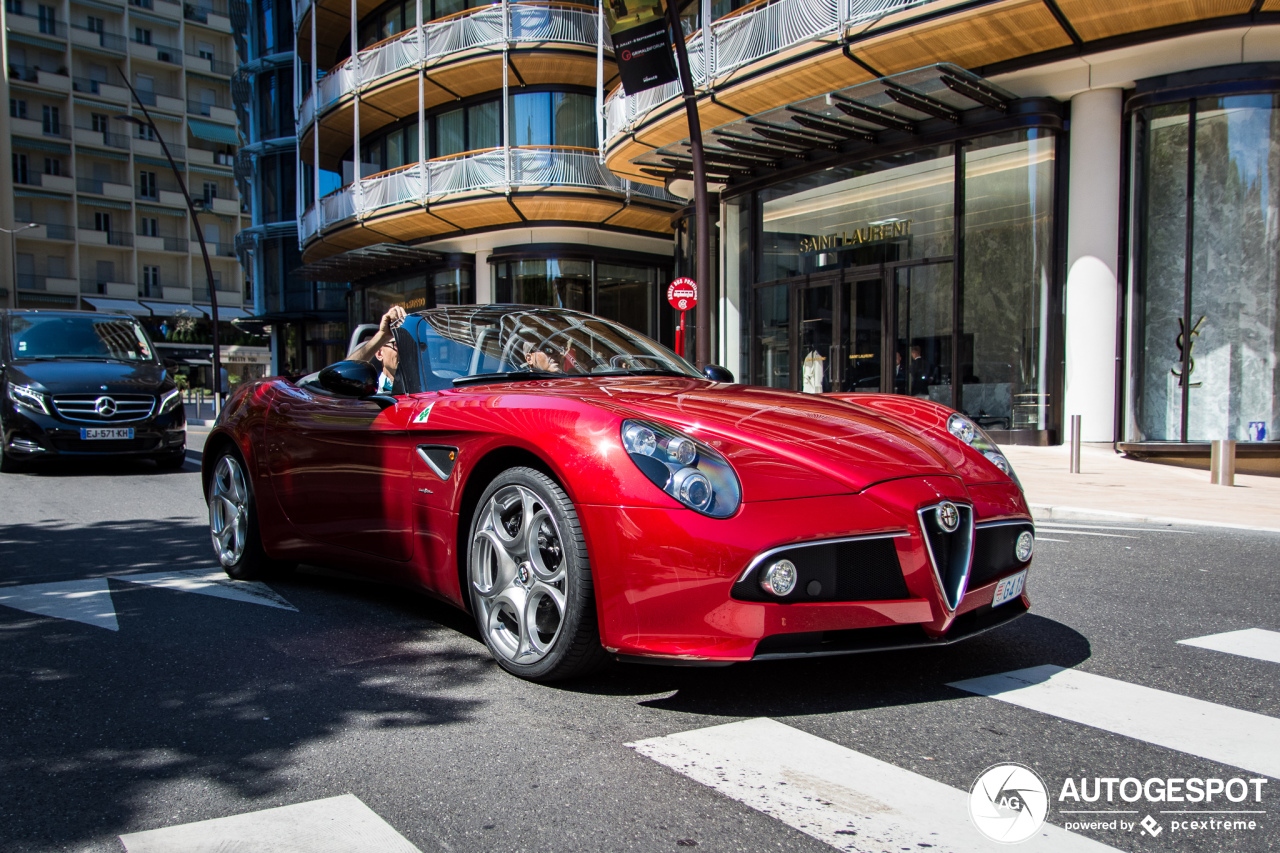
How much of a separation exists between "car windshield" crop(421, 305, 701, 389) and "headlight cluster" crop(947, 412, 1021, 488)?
1.26m

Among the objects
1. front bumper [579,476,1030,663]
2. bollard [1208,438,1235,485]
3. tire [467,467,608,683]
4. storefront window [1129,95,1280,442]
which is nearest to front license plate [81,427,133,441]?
tire [467,467,608,683]

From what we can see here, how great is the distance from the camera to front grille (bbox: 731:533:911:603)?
2.82 m

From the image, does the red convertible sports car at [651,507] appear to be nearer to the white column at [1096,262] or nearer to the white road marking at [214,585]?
the white road marking at [214,585]

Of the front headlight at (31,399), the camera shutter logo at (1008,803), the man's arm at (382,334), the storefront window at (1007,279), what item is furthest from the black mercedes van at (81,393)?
the storefront window at (1007,279)

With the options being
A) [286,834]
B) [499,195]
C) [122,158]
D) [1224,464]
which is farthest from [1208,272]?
[122,158]

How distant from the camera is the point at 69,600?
15.2ft

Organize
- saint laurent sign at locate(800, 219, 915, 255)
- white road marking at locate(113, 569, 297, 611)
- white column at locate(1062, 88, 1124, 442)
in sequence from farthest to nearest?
saint laurent sign at locate(800, 219, 915, 255) → white column at locate(1062, 88, 1124, 442) → white road marking at locate(113, 569, 297, 611)

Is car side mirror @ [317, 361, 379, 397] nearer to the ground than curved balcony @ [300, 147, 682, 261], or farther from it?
nearer to the ground

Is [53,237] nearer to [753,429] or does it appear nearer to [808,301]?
[808,301]

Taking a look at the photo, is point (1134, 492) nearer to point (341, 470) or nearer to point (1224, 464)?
point (1224, 464)

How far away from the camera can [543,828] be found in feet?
7.30

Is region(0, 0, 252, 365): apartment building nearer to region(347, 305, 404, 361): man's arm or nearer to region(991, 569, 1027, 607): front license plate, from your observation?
region(347, 305, 404, 361): man's arm

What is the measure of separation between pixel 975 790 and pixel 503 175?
22433 mm

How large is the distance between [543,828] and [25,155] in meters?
68.2
